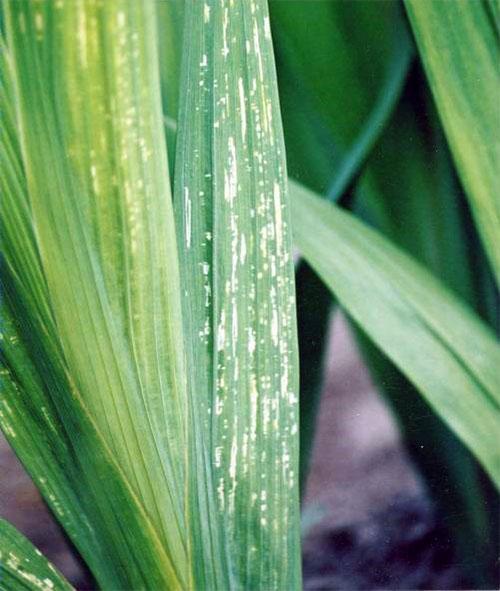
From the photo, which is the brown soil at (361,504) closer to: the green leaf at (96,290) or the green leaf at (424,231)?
the green leaf at (424,231)

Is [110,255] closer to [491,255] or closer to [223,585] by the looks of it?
[223,585]

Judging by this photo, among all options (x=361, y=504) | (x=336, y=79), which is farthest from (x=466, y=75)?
(x=361, y=504)

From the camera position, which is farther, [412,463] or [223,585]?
[412,463]

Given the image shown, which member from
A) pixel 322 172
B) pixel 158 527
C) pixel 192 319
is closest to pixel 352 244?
pixel 322 172

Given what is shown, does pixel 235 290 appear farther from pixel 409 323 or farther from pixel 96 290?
pixel 409 323

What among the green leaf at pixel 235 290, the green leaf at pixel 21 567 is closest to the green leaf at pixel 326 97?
the green leaf at pixel 235 290

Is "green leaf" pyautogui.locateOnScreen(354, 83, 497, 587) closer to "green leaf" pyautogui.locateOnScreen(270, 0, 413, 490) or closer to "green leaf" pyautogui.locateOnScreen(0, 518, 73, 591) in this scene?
"green leaf" pyautogui.locateOnScreen(270, 0, 413, 490)

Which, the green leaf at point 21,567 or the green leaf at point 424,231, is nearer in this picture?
the green leaf at point 21,567
